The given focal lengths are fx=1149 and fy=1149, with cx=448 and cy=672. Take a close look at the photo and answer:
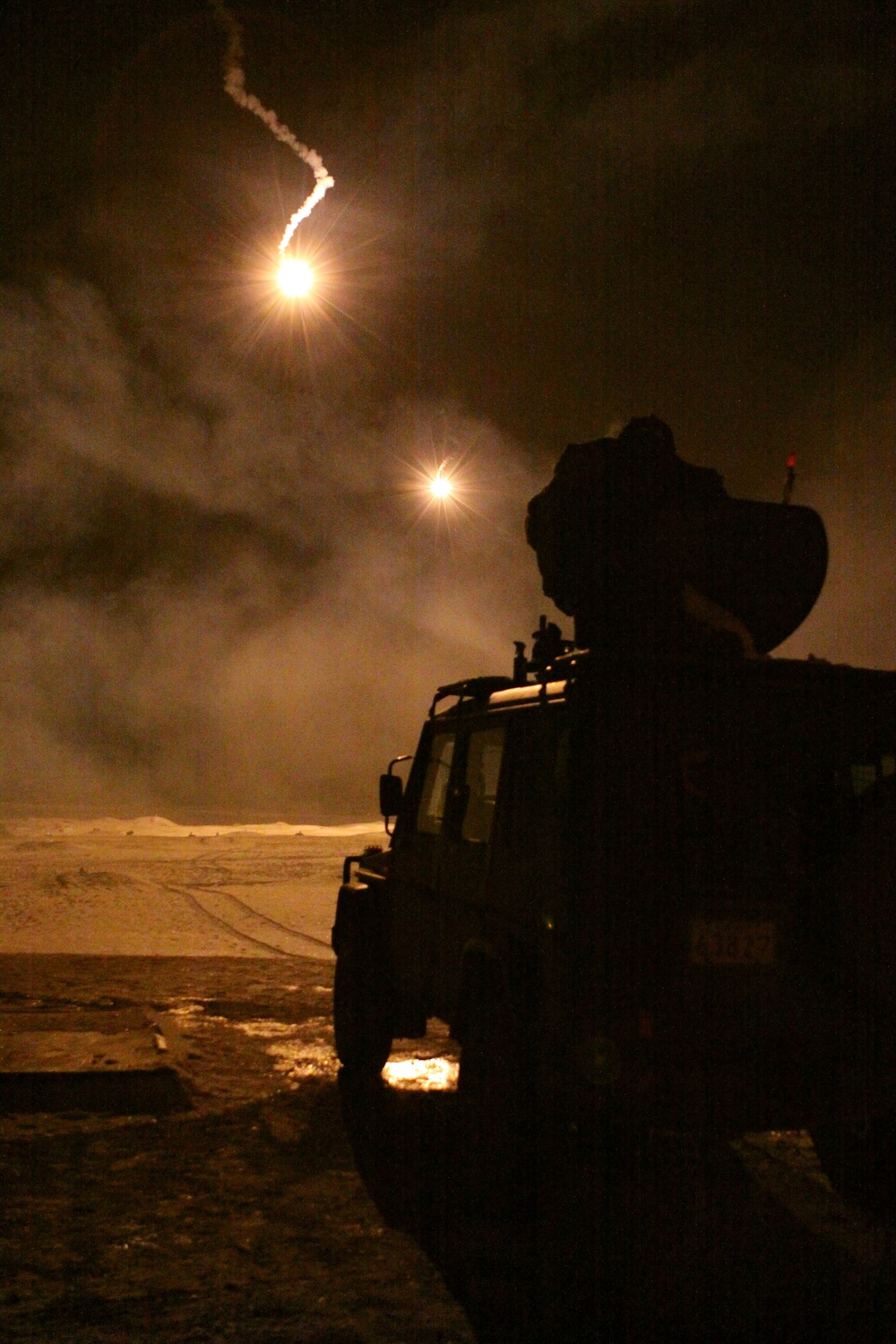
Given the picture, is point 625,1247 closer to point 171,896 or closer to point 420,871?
point 420,871

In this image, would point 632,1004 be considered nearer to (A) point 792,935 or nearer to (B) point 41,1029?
(A) point 792,935

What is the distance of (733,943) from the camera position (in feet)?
13.8

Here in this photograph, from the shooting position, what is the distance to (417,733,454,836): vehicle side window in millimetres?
6352

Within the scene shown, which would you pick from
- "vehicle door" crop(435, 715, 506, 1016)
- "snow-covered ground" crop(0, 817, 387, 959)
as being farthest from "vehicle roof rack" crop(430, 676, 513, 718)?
"snow-covered ground" crop(0, 817, 387, 959)

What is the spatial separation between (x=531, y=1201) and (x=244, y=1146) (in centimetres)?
209

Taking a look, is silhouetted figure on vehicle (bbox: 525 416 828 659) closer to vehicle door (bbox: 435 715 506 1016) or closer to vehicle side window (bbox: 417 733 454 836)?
vehicle door (bbox: 435 715 506 1016)

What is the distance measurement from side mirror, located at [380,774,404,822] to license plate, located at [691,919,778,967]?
2.79 m

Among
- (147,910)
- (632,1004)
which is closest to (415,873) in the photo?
(632,1004)

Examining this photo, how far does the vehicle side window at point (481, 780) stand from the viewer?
17.9 ft

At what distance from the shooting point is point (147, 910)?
18.2 m

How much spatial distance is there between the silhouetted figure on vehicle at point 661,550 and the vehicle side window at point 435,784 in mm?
1215

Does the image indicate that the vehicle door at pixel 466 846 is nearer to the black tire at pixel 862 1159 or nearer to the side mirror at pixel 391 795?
the side mirror at pixel 391 795

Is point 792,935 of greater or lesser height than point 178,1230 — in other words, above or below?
above

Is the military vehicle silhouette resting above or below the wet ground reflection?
above
